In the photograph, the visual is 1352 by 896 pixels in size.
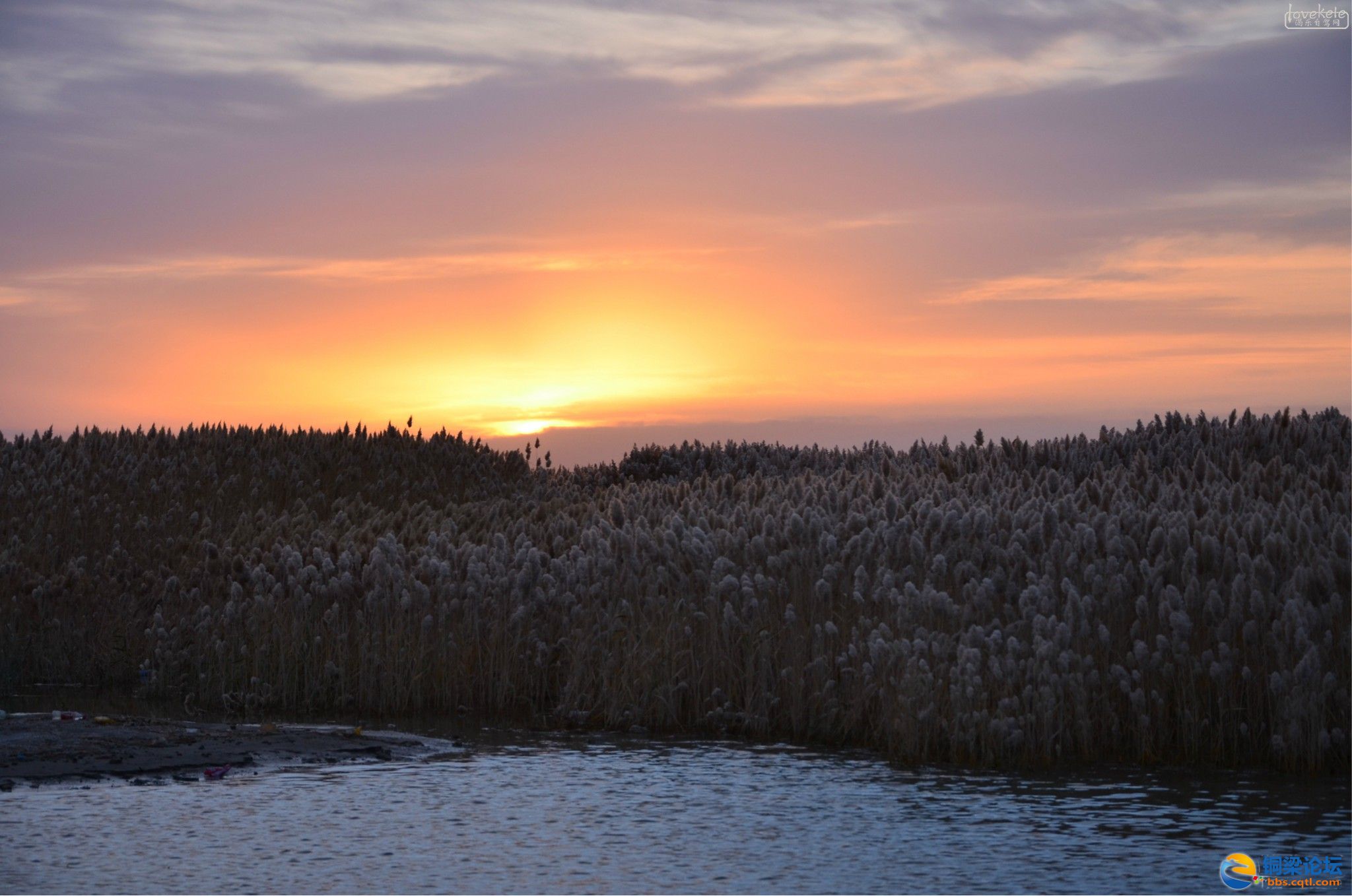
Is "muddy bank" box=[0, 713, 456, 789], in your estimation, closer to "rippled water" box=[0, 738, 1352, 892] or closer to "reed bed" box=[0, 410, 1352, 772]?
"rippled water" box=[0, 738, 1352, 892]

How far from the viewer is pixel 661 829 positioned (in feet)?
28.9

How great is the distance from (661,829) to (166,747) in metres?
4.57

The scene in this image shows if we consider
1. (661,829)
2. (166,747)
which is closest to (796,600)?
(661,829)

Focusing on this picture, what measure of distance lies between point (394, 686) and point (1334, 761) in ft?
29.4

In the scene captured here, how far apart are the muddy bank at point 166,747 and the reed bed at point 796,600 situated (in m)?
2.39

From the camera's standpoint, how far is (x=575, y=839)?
8539 mm

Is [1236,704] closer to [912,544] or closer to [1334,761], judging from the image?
[1334,761]

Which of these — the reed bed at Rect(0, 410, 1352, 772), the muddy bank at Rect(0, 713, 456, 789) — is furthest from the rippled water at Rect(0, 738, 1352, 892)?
the reed bed at Rect(0, 410, 1352, 772)

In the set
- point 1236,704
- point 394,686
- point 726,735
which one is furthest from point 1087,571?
point 394,686

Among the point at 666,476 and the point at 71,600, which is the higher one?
the point at 666,476

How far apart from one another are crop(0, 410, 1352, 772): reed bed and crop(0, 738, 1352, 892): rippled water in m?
0.82

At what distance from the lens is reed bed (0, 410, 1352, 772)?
36.1 ft

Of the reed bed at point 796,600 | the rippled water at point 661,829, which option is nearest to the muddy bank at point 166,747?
the rippled water at point 661,829

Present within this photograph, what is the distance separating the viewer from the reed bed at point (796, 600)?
433 inches
